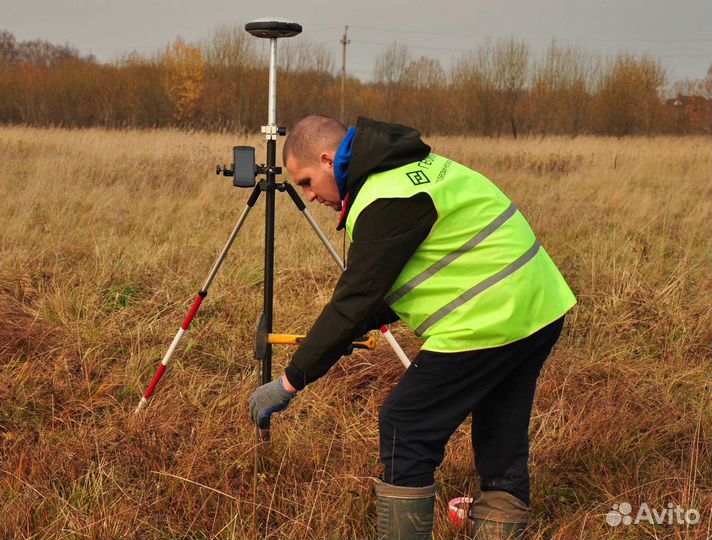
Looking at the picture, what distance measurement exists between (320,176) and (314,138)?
4.8 inches

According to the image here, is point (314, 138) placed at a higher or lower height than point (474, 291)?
higher

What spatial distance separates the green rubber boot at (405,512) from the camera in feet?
6.96

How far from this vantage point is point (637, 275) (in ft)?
17.2

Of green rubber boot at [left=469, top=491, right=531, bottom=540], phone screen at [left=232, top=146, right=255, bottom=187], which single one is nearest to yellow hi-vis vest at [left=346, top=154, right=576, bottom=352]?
green rubber boot at [left=469, top=491, right=531, bottom=540]

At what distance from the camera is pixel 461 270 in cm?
210

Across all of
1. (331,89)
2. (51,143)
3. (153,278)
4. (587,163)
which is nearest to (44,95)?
(331,89)

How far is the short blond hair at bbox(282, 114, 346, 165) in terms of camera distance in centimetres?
219

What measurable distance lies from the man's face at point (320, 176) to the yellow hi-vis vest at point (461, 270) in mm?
187

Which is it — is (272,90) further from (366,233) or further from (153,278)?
(153,278)

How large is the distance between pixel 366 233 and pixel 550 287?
676 mm

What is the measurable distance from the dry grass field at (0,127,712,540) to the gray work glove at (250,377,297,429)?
0.45 metres

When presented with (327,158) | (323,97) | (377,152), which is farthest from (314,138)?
(323,97)

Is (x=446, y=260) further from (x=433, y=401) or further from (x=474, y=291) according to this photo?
(x=433, y=401)

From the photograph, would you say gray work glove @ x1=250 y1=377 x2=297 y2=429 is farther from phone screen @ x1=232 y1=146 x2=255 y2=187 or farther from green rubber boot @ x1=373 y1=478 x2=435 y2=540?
phone screen @ x1=232 y1=146 x2=255 y2=187
